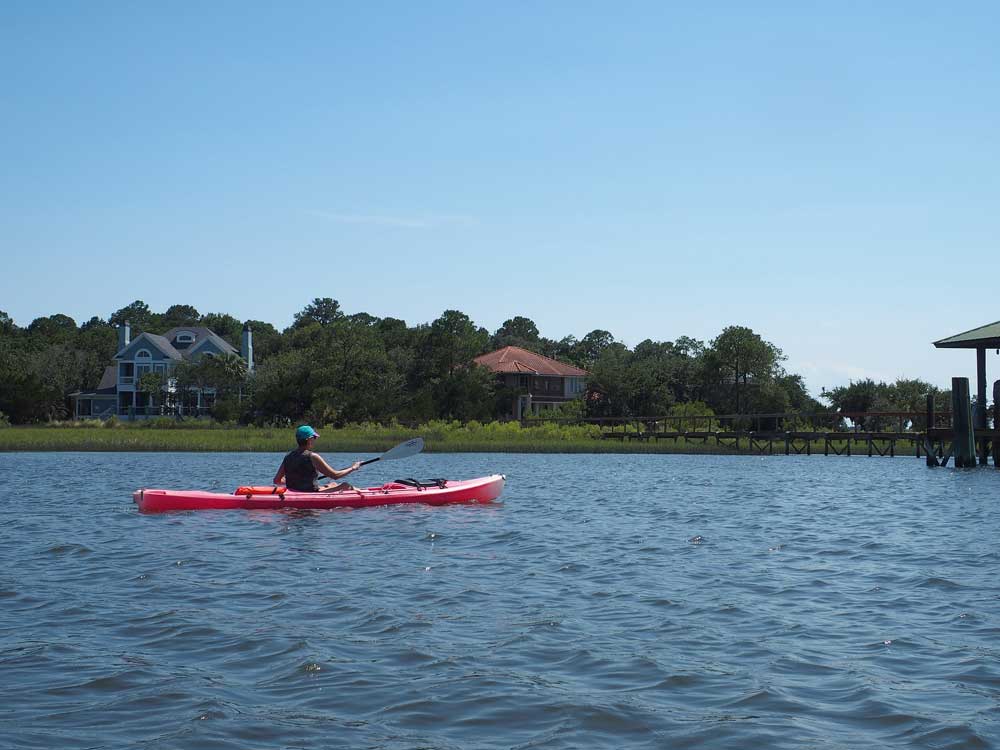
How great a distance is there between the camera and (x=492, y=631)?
8.23 m

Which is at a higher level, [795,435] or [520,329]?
[520,329]

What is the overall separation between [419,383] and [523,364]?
1158 cm

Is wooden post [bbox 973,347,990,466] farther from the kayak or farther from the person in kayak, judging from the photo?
the person in kayak

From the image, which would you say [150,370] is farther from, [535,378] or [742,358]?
[742,358]

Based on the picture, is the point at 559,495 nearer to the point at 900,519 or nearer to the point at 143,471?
the point at 900,519

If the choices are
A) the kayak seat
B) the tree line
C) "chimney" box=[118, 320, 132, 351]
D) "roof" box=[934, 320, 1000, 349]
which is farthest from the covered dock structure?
"chimney" box=[118, 320, 132, 351]

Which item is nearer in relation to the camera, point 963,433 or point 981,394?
point 963,433

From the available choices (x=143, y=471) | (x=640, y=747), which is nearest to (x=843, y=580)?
(x=640, y=747)

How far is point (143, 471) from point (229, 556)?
2020cm

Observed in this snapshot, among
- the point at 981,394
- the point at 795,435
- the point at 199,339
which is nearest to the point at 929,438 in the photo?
the point at 981,394

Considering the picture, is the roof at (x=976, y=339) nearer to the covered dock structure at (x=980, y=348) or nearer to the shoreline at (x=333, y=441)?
the covered dock structure at (x=980, y=348)

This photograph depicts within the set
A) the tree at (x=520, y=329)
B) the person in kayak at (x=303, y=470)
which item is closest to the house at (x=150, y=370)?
the tree at (x=520, y=329)

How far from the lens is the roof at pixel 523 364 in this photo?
7275cm

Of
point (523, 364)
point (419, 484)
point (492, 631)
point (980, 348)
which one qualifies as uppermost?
point (523, 364)
